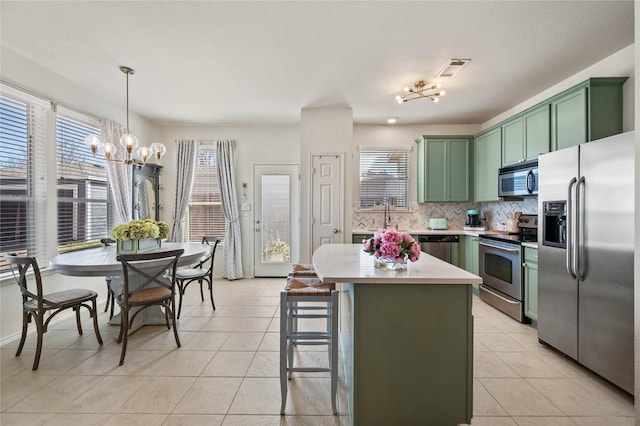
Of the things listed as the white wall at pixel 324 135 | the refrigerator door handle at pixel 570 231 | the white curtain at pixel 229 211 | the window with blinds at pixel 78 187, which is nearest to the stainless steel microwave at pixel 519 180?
the refrigerator door handle at pixel 570 231

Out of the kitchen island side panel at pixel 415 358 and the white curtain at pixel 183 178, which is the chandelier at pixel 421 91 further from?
the white curtain at pixel 183 178

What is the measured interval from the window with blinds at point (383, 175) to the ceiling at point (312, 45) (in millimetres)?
1325

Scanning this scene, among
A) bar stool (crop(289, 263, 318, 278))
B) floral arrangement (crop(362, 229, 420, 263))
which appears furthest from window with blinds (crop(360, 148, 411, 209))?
floral arrangement (crop(362, 229, 420, 263))

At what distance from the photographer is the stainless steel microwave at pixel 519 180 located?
3.54 m

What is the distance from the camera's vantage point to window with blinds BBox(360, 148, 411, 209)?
Result: 17.3ft

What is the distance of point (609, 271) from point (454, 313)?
A: 1.37m

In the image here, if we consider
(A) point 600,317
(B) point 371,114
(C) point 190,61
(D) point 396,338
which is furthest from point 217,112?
(A) point 600,317

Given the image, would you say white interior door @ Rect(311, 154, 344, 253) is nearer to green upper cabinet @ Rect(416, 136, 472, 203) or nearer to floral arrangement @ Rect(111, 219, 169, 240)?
green upper cabinet @ Rect(416, 136, 472, 203)

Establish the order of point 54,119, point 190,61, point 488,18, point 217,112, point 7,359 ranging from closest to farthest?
point 488,18, point 7,359, point 190,61, point 54,119, point 217,112

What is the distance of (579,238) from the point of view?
234 centimetres

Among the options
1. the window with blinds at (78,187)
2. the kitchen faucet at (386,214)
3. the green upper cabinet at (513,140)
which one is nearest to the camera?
the window with blinds at (78,187)

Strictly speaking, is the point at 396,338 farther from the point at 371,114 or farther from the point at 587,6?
the point at 371,114

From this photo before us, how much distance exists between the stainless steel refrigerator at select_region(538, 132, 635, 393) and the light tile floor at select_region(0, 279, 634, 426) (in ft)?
0.83

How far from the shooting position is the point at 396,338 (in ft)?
5.62
